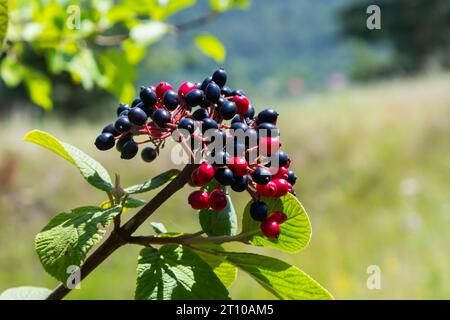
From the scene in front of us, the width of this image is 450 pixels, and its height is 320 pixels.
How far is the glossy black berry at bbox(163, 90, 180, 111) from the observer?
61cm

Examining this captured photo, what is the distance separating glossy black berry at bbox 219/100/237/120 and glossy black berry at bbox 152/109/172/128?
0.05 meters

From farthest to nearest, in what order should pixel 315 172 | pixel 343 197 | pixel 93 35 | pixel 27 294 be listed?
pixel 315 172, pixel 343 197, pixel 93 35, pixel 27 294

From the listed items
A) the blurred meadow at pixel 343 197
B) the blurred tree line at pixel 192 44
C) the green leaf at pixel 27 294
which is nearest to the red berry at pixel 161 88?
the green leaf at pixel 27 294

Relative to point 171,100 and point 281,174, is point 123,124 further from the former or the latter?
point 281,174

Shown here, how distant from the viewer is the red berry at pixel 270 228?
0.59m

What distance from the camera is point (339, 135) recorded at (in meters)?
7.44

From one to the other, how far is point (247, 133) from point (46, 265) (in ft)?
0.67

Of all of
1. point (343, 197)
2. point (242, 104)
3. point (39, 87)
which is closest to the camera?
point (242, 104)

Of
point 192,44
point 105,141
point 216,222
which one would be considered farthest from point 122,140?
point 192,44

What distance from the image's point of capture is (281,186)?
58 cm

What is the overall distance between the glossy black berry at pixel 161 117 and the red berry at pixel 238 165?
0.24ft

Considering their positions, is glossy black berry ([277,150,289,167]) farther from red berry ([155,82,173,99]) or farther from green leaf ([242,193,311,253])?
red berry ([155,82,173,99])

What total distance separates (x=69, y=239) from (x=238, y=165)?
16cm
